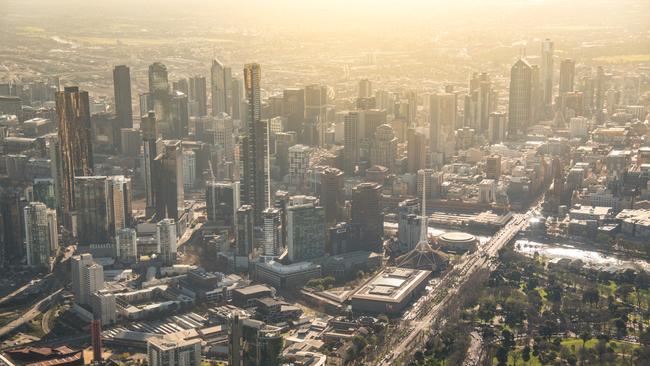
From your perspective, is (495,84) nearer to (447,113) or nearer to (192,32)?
(447,113)

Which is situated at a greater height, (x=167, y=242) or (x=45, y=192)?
(x=45, y=192)

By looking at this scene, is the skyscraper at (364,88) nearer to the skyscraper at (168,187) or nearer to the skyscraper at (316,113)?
the skyscraper at (316,113)

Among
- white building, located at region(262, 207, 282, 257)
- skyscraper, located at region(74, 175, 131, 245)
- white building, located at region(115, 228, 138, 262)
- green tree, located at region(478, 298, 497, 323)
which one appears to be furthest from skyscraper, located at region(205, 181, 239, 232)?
green tree, located at region(478, 298, 497, 323)

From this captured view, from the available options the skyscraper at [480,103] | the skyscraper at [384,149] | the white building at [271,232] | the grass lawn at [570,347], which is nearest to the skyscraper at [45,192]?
the white building at [271,232]

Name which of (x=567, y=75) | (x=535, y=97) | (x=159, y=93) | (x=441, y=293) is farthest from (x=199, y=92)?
(x=441, y=293)

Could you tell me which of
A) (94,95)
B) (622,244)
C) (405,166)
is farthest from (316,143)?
(622,244)

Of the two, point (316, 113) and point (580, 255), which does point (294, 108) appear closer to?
point (316, 113)
